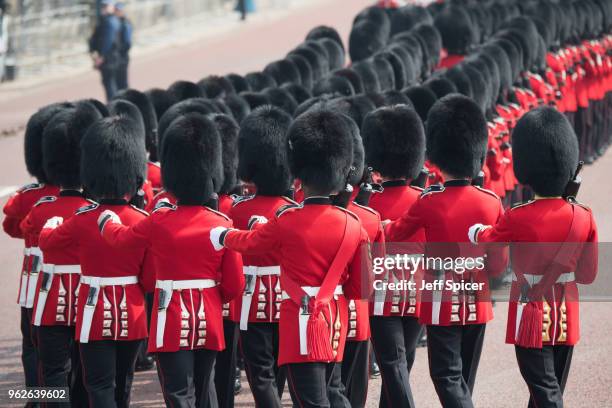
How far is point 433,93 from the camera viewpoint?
8266 mm

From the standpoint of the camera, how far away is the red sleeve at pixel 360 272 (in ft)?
16.9

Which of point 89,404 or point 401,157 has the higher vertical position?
point 401,157

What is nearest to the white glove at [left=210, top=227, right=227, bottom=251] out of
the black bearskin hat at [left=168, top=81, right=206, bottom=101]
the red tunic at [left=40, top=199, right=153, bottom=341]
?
the red tunic at [left=40, top=199, right=153, bottom=341]

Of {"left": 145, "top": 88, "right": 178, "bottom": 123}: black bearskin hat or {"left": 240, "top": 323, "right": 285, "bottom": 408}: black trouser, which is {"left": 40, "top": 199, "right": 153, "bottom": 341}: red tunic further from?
{"left": 145, "top": 88, "right": 178, "bottom": 123}: black bearskin hat

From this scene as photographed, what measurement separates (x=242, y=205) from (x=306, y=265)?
813 millimetres

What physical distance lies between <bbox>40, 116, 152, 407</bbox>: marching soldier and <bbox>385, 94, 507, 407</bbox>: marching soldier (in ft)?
3.46

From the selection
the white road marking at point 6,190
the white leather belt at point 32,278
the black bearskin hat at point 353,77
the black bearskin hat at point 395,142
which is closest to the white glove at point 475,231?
the black bearskin hat at point 395,142

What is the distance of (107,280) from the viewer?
5418 mm

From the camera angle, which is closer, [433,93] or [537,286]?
[537,286]

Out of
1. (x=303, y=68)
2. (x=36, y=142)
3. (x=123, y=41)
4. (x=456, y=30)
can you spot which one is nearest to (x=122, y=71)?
(x=123, y=41)

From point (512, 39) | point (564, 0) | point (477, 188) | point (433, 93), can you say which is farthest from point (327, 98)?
point (564, 0)

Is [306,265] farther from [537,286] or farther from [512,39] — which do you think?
[512,39]

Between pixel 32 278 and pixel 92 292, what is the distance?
669mm

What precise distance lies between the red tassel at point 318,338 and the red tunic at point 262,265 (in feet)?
1.51
